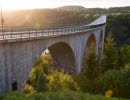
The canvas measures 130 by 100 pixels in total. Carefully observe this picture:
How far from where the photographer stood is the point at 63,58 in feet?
155

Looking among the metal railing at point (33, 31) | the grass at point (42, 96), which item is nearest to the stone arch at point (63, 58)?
the metal railing at point (33, 31)

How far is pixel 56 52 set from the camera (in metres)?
46.2

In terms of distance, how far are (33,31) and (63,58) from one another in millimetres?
13878

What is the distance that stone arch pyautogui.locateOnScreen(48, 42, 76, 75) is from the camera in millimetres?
44688

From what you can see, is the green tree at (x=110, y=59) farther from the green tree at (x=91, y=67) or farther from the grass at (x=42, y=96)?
the grass at (x=42, y=96)

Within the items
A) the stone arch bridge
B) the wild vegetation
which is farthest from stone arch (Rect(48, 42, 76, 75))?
the stone arch bridge

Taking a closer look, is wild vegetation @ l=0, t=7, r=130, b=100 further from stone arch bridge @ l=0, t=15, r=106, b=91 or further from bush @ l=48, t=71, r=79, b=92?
stone arch bridge @ l=0, t=15, r=106, b=91

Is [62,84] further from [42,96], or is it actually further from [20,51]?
[42,96]

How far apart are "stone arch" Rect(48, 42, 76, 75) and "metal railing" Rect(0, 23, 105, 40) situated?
308 cm

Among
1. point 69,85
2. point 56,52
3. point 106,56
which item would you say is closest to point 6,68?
point 69,85

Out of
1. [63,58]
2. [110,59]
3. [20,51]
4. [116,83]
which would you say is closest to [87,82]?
[116,83]

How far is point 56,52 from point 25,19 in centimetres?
9326

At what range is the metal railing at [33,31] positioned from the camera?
88.4 feet

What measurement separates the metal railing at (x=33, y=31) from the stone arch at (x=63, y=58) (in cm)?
308
